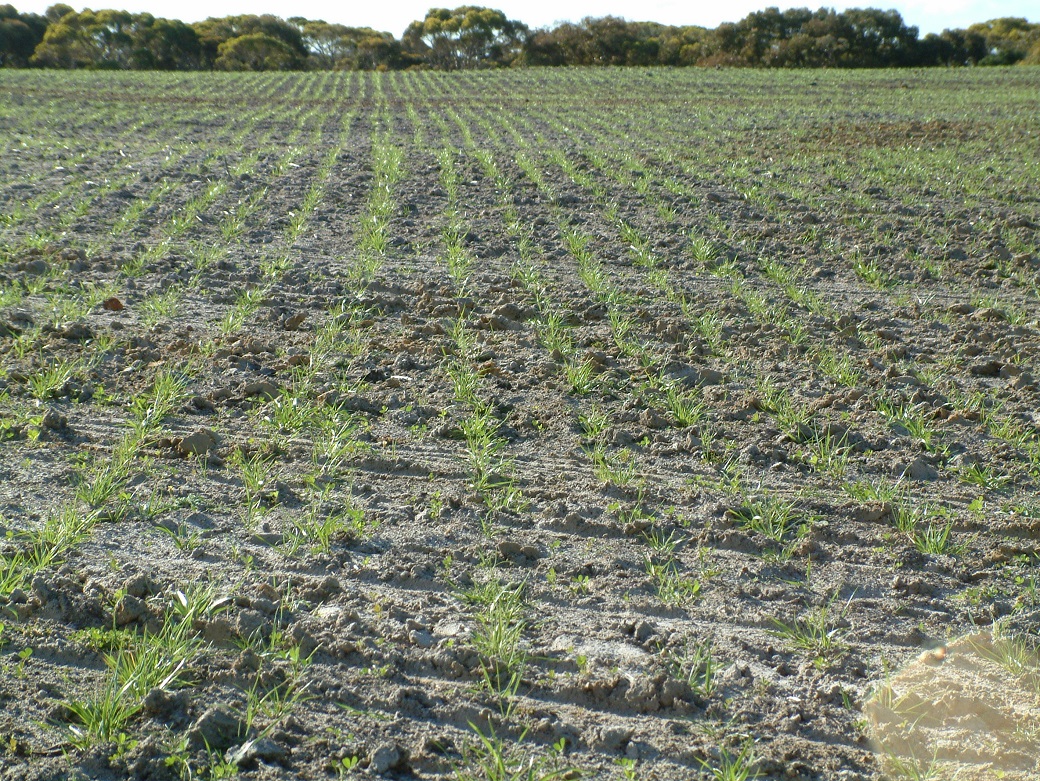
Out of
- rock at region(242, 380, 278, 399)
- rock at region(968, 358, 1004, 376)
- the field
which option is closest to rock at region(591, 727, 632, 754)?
→ the field

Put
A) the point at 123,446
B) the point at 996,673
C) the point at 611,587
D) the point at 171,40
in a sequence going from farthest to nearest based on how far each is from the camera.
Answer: the point at 171,40 → the point at 123,446 → the point at 611,587 → the point at 996,673

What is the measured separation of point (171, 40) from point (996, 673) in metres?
58.5

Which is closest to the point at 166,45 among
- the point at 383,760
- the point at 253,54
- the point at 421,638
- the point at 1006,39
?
the point at 253,54

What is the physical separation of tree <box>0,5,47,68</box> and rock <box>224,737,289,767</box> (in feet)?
192

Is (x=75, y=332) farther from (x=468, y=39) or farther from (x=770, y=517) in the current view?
(x=468, y=39)

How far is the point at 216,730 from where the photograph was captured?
7.97 feet

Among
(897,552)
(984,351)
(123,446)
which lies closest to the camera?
(897,552)

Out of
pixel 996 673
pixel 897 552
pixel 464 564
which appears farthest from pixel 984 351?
pixel 464 564

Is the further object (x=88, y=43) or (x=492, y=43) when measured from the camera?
(x=492, y=43)

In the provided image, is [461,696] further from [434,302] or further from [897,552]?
[434,302]

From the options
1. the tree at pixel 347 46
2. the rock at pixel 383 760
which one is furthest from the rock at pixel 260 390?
the tree at pixel 347 46

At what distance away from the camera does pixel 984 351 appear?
224 inches

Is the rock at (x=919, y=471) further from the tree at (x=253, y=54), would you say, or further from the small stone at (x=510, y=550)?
the tree at (x=253, y=54)

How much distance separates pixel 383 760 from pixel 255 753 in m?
0.32
